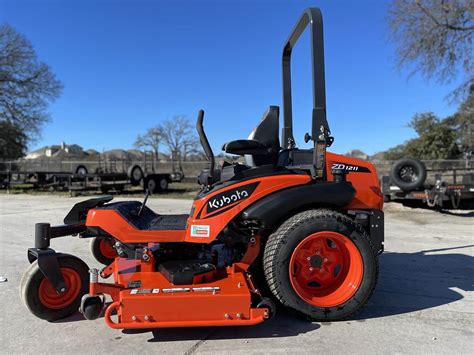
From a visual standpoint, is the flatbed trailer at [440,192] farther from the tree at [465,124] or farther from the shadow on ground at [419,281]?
the tree at [465,124]

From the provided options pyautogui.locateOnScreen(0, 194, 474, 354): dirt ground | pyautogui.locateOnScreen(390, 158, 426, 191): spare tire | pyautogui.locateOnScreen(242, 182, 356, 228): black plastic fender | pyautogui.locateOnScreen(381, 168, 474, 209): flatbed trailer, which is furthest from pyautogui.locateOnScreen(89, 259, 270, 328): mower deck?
pyautogui.locateOnScreen(390, 158, 426, 191): spare tire

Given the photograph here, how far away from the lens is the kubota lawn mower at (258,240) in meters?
3.16

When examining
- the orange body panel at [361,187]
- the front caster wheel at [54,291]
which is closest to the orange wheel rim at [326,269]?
the orange body panel at [361,187]

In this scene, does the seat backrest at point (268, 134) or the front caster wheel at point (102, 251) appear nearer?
the seat backrest at point (268, 134)

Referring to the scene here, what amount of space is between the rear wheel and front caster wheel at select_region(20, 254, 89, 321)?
155cm

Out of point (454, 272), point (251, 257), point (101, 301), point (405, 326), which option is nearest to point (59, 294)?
point (101, 301)

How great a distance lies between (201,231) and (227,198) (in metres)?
0.34

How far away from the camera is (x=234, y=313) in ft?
9.44

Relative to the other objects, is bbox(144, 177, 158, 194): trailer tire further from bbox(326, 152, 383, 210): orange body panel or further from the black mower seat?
bbox(326, 152, 383, 210): orange body panel

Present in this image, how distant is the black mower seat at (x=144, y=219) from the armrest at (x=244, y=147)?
0.83 m

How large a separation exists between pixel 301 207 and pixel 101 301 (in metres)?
1.74

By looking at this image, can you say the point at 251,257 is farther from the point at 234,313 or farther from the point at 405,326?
the point at 405,326

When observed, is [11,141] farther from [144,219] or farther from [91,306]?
[91,306]

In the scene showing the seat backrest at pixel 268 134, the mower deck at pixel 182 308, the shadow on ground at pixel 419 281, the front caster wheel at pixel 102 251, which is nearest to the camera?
the mower deck at pixel 182 308
